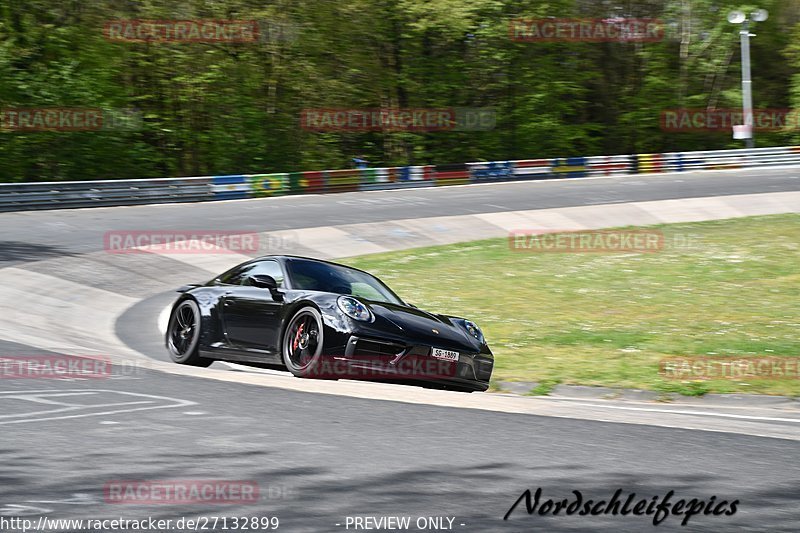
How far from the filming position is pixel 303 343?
30.3 ft

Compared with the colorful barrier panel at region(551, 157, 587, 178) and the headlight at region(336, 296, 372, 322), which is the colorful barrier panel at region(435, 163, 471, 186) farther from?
the headlight at region(336, 296, 372, 322)

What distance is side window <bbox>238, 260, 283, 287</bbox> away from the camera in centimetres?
1009

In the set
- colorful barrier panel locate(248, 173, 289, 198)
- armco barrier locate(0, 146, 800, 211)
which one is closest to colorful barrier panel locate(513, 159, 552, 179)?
armco barrier locate(0, 146, 800, 211)

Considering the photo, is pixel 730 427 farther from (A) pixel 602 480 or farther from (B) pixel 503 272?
(B) pixel 503 272

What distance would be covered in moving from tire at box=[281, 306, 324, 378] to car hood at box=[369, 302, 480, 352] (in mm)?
540

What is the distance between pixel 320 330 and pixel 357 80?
1511 inches

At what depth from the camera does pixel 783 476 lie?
5.42 meters

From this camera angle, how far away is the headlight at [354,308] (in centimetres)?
897

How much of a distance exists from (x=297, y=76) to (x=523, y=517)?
42059mm

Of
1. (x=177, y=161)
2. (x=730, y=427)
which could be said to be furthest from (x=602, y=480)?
(x=177, y=161)

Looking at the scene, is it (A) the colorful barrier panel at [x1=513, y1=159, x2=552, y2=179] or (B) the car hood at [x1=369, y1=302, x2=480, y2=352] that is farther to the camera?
(A) the colorful barrier panel at [x1=513, y1=159, x2=552, y2=179]

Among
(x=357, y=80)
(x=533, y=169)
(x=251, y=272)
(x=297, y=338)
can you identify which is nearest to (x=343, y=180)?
(x=533, y=169)

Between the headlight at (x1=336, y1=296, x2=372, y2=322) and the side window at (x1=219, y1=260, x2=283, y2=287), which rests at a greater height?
the side window at (x1=219, y1=260, x2=283, y2=287)

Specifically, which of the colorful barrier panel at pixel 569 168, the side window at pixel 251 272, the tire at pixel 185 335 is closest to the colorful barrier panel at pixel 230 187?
the colorful barrier panel at pixel 569 168
